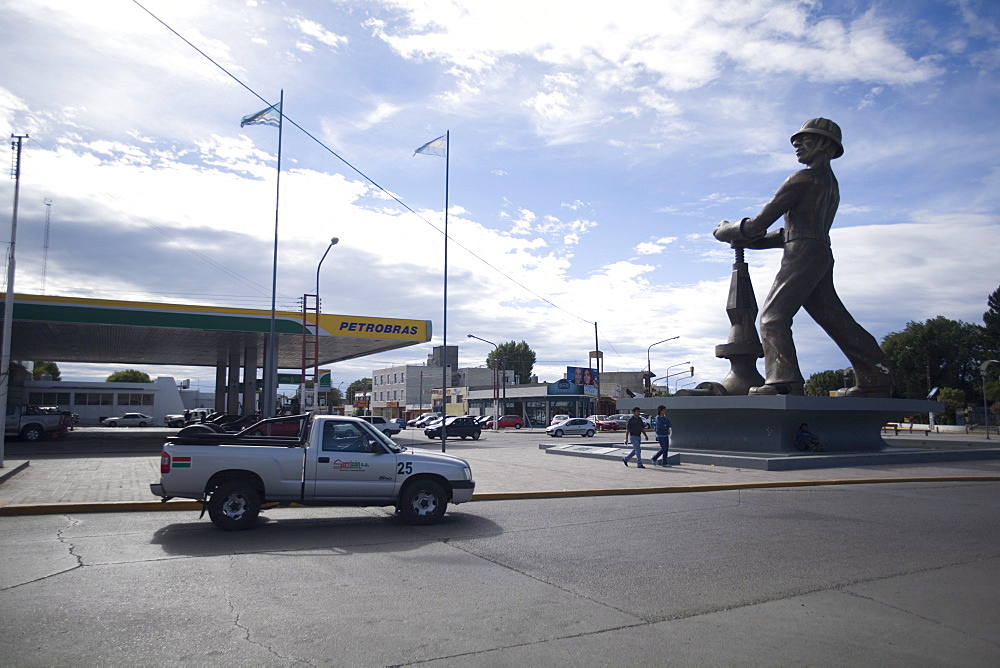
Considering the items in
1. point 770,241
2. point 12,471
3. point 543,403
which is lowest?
point 12,471

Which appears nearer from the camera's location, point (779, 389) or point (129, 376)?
point (779, 389)

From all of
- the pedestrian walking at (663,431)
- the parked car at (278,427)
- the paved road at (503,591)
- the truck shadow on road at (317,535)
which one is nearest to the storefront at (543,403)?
the pedestrian walking at (663,431)

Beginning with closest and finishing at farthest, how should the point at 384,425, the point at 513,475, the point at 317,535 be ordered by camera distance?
the point at 317,535, the point at 513,475, the point at 384,425

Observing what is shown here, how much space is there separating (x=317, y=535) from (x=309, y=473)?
95 cm

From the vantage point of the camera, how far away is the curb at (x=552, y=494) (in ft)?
38.4

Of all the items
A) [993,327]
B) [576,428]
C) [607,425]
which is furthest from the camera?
[993,327]

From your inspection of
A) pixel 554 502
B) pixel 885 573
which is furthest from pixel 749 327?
pixel 885 573

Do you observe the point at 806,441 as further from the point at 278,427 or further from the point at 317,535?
the point at 317,535

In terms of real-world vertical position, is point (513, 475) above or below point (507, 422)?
below

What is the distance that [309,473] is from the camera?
10.6 metres

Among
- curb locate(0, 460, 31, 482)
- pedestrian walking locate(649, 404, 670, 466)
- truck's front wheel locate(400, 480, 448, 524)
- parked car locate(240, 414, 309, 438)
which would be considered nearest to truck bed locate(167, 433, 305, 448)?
parked car locate(240, 414, 309, 438)

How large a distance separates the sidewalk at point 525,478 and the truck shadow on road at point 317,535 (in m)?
2.36

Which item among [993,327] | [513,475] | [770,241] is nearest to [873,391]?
[770,241]

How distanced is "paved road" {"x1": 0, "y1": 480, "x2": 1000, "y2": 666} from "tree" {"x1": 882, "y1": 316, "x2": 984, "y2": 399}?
77637 millimetres
